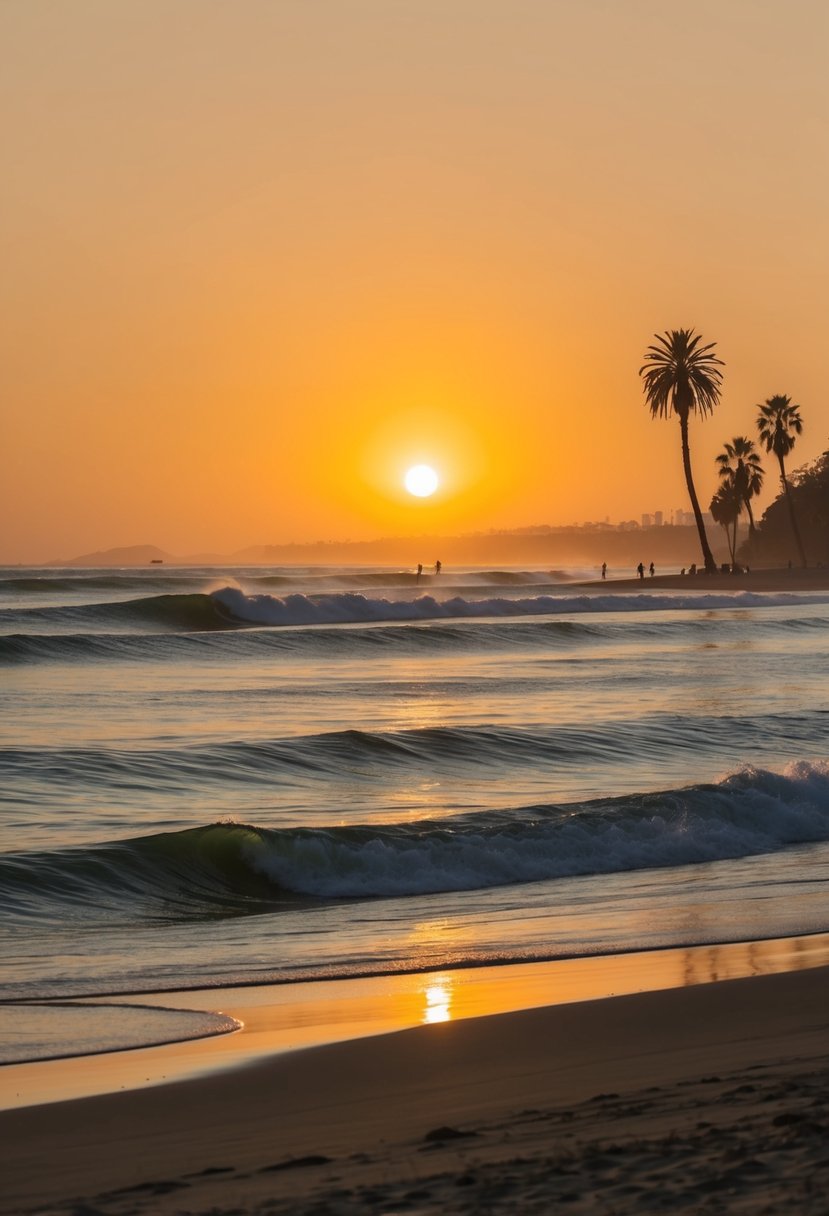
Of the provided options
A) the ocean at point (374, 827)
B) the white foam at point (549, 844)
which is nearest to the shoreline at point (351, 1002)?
the ocean at point (374, 827)

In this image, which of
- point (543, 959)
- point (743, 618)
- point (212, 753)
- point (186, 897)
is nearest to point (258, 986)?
point (543, 959)

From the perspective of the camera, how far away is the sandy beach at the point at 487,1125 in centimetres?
418

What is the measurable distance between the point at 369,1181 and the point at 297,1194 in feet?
0.79

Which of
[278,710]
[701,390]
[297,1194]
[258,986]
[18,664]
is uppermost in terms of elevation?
[701,390]

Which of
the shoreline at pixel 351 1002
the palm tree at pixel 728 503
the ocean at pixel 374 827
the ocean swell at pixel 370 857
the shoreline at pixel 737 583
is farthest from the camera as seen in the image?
the palm tree at pixel 728 503

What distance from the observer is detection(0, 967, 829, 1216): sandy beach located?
4.18 m

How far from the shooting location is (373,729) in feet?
74.7

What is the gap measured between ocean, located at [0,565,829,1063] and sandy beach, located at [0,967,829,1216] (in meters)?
1.44

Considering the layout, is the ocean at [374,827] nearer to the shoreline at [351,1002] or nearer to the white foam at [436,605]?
the shoreline at [351,1002]

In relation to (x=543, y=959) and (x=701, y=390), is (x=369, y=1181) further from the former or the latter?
(x=701, y=390)

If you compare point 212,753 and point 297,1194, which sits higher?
point 212,753

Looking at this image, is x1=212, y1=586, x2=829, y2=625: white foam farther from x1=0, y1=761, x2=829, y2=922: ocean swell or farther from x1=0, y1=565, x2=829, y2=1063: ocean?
x1=0, y1=761, x2=829, y2=922: ocean swell

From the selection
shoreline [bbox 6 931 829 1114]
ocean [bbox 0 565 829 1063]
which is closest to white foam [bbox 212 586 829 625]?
ocean [bbox 0 565 829 1063]

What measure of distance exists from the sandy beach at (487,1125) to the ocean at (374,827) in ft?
4.71
